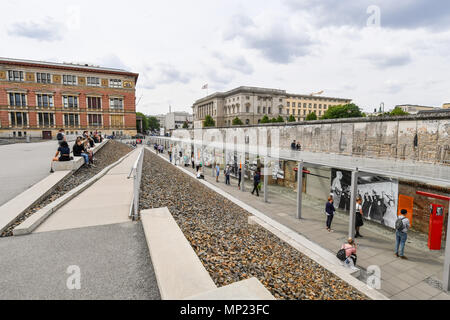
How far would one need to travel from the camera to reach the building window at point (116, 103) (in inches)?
2144

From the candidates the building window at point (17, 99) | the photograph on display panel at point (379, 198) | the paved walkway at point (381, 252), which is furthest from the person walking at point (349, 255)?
the building window at point (17, 99)

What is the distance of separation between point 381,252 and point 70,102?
2450 inches

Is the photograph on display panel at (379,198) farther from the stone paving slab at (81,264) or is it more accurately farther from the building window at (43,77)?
the building window at (43,77)

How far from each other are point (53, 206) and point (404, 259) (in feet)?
36.8

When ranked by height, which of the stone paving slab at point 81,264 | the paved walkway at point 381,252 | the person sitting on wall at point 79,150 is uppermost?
the person sitting on wall at point 79,150

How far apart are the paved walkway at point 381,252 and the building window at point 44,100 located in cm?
5686

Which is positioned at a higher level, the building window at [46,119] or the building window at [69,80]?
the building window at [69,80]

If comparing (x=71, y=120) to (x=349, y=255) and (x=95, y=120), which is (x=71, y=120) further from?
(x=349, y=255)

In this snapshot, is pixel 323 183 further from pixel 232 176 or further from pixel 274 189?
pixel 232 176

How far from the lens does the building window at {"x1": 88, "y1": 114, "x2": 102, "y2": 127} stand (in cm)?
5262

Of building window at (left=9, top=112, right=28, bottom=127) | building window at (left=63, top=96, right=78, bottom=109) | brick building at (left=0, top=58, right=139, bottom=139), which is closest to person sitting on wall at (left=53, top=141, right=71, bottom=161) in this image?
brick building at (left=0, top=58, right=139, bottom=139)

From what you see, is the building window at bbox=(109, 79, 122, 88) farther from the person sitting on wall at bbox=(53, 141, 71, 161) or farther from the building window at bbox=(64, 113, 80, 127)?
the person sitting on wall at bbox=(53, 141, 71, 161)

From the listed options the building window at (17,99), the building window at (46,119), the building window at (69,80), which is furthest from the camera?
the building window at (69,80)

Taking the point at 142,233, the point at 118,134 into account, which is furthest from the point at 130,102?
the point at 142,233
